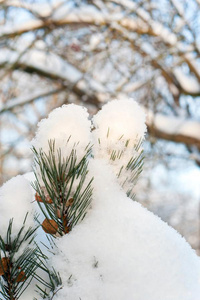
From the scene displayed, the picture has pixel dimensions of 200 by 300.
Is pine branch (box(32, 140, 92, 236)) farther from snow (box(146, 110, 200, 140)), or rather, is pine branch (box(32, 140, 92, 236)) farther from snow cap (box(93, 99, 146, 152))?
snow (box(146, 110, 200, 140))

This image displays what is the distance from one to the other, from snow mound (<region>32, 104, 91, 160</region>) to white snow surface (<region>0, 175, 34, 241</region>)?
0.05m

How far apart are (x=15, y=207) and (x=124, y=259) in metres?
0.13

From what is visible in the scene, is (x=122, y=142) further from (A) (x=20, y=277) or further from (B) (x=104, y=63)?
(B) (x=104, y=63)

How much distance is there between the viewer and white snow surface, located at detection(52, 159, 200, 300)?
0.35m

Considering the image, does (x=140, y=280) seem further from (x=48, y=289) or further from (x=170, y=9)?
(x=170, y=9)

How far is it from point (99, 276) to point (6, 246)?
0.10 metres

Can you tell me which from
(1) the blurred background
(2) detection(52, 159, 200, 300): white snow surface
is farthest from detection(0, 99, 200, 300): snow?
(1) the blurred background

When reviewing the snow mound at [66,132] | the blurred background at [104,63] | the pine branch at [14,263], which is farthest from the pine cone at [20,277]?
the blurred background at [104,63]

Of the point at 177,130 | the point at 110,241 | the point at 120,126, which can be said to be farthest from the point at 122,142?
the point at 177,130

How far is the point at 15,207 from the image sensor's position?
1.29 ft

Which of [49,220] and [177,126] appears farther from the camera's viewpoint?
[177,126]

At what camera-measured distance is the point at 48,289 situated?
0.38m

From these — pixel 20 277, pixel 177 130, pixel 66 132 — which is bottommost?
pixel 20 277

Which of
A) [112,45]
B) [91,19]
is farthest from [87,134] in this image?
[91,19]
